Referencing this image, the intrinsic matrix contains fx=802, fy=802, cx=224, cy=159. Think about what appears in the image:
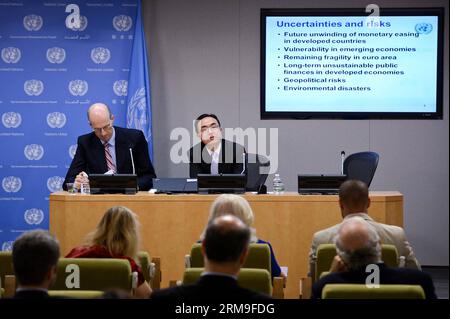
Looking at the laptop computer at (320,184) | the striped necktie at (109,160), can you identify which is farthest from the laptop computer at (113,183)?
the laptop computer at (320,184)

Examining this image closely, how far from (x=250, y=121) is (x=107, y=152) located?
7.54 ft

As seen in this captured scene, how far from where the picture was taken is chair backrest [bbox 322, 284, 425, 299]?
11.1 ft

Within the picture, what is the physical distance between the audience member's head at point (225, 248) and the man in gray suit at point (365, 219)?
184cm

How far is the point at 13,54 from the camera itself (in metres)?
9.25

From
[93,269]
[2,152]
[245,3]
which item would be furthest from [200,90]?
[93,269]

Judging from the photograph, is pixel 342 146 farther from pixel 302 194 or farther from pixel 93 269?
pixel 93 269

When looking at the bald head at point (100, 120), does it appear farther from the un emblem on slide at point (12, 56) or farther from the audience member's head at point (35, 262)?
the audience member's head at point (35, 262)

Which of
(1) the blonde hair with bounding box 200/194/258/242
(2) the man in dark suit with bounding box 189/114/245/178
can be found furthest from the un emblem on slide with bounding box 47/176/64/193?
(1) the blonde hair with bounding box 200/194/258/242

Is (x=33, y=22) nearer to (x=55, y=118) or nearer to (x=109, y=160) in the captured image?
(x=55, y=118)

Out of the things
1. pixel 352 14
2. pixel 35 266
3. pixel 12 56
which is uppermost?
→ pixel 352 14

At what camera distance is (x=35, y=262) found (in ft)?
10.9

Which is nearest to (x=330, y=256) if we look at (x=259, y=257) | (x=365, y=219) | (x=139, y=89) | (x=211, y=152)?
(x=259, y=257)

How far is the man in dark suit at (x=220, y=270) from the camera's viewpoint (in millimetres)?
3205

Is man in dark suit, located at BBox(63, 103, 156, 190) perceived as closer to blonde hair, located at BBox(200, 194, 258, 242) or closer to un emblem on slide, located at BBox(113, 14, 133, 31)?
un emblem on slide, located at BBox(113, 14, 133, 31)
